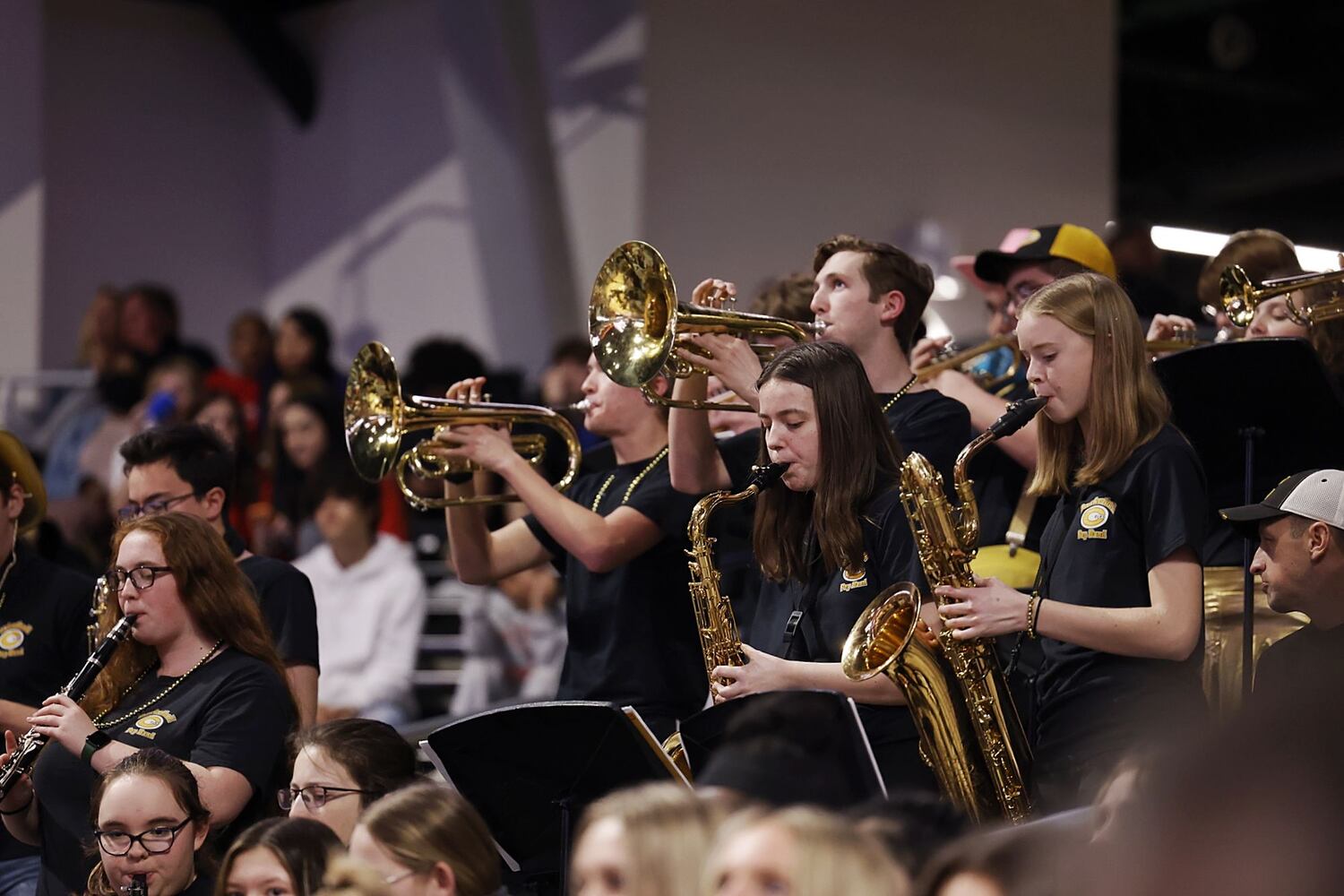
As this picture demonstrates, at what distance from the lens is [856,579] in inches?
142

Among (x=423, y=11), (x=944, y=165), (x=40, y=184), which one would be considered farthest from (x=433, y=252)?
(x=944, y=165)

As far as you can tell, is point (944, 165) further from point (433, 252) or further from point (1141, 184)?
point (1141, 184)

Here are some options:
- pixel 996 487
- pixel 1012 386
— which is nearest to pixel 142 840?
pixel 996 487

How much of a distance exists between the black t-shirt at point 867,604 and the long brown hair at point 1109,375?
0.38m

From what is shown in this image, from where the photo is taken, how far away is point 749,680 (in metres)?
3.41

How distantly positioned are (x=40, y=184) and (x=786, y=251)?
14.5ft

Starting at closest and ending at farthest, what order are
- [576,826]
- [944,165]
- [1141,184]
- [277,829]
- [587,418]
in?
[277,829], [576,826], [587,418], [944,165], [1141,184]

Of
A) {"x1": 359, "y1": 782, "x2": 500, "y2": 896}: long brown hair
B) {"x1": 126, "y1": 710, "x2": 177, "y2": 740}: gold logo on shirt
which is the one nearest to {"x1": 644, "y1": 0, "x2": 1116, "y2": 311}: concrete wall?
{"x1": 126, "y1": 710, "x2": 177, "y2": 740}: gold logo on shirt

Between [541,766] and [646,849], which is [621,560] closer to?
[541,766]

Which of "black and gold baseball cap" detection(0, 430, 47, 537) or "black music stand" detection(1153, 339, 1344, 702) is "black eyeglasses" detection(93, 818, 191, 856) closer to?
"black and gold baseball cap" detection(0, 430, 47, 537)

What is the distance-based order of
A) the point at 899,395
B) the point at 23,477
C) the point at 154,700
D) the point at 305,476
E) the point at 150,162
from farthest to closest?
the point at 150,162 → the point at 305,476 → the point at 23,477 → the point at 899,395 → the point at 154,700

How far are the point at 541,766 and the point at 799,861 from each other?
142cm

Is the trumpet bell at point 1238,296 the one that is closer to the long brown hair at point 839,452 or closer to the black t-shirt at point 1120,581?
the black t-shirt at point 1120,581

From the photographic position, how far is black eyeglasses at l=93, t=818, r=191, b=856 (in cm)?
354
